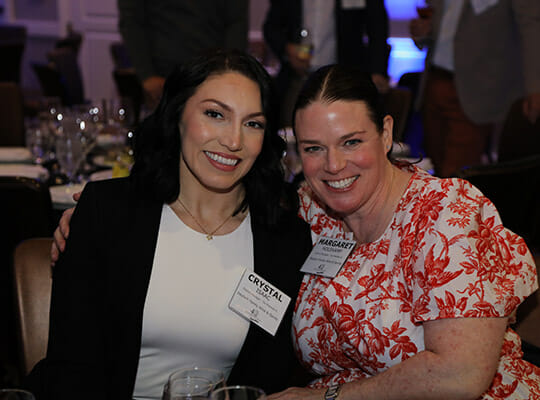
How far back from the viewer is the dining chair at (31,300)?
1796 mm

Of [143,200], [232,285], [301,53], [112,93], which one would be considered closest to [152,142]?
[143,200]

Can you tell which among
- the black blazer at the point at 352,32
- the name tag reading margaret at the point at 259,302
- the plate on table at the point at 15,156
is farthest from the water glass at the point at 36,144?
the name tag reading margaret at the point at 259,302

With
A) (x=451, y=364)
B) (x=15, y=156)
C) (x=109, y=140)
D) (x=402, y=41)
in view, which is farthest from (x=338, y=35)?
(x=402, y=41)

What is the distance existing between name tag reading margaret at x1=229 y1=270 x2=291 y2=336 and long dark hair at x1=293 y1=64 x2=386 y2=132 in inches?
19.9

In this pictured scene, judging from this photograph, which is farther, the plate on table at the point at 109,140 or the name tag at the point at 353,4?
the name tag at the point at 353,4

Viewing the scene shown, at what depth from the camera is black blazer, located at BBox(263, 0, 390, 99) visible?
4109 mm

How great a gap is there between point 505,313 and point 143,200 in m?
1.04

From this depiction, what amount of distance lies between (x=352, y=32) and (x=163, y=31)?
3.89 feet

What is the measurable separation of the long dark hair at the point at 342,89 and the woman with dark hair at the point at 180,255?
22cm

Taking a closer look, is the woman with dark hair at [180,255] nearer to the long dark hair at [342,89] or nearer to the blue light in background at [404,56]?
the long dark hair at [342,89]

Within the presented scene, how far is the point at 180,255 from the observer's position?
190cm

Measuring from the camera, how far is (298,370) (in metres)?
2.11

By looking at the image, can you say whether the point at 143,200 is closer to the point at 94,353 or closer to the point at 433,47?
the point at 94,353

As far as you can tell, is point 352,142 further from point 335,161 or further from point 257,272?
point 257,272
